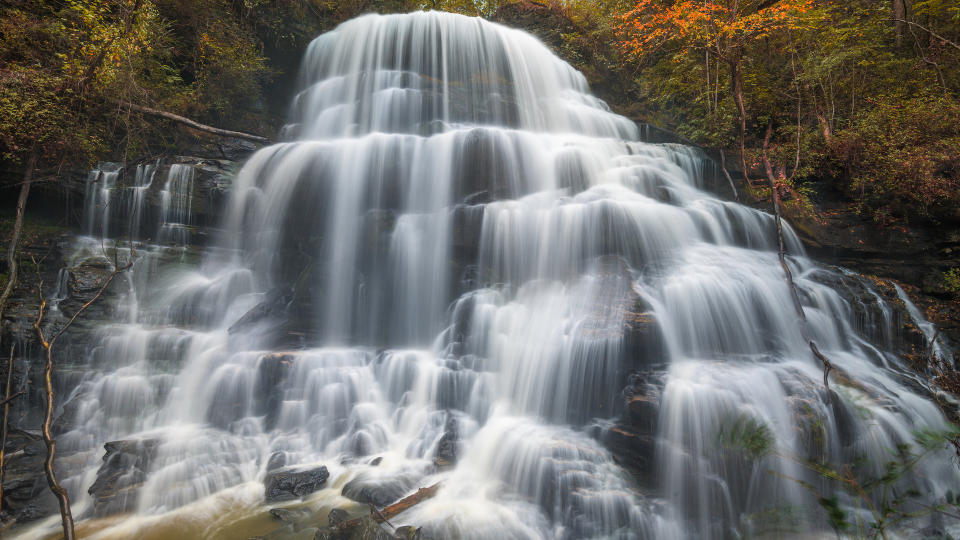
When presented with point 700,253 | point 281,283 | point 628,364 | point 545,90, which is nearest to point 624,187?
point 700,253

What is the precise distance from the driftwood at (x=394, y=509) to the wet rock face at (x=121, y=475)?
9.69 feet

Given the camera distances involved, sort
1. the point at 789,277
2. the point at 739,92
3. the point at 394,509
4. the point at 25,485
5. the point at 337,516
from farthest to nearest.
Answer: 1. the point at 739,92
2. the point at 789,277
3. the point at 25,485
4. the point at 394,509
5. the point at 337,516

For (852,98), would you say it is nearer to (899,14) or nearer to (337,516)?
(899,14)

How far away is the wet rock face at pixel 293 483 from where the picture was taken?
Answer: 17.3ft

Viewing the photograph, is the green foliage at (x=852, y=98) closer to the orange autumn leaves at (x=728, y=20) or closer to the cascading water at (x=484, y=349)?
the orange autumn leaves at (x=728, y=20)

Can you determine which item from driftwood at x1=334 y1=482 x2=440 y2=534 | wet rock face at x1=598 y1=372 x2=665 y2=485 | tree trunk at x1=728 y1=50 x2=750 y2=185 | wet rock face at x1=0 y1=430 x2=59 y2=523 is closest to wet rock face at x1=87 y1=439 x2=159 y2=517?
wet rock face at x1=0 y1=430 x2=59 y2=523

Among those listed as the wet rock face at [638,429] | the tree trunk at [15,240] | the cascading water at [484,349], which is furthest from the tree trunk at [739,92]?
the tree trunk at [15,240]

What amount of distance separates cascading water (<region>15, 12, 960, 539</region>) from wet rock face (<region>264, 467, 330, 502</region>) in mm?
204

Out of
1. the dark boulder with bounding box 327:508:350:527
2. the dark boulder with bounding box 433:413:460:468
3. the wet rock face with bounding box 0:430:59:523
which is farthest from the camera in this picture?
the dark boulder with bounding box 433:413:460:468

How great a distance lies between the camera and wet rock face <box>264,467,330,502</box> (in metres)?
5.26

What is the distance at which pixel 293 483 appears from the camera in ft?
17.6

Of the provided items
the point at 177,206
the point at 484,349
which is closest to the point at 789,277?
the point at 484,349

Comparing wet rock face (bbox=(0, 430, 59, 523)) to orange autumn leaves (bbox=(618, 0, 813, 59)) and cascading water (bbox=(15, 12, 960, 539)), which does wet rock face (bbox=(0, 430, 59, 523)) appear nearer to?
cascading water (bbox=(15, 12, 960, 539))

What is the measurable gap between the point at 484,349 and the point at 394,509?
9.89 ft
